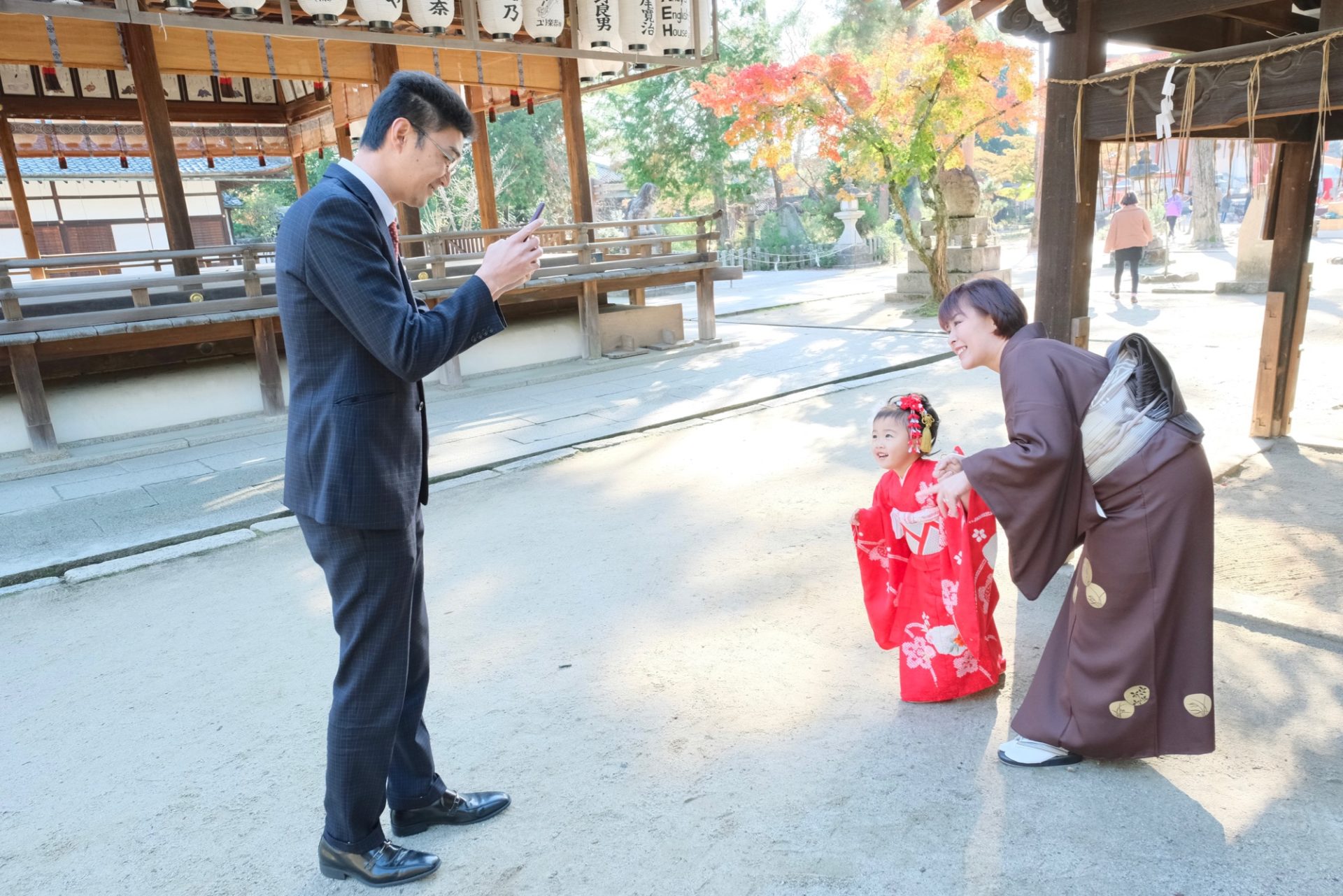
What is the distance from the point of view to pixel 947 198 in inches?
526

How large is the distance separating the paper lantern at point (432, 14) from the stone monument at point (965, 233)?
24.8 ft

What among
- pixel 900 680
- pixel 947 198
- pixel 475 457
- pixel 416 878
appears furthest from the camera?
pixel 947 198

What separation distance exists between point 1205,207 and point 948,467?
76.5 ft

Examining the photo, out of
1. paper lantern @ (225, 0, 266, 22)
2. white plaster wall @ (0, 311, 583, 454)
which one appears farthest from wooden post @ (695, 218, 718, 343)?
paper lantern @ (225, 0, 266, 22)

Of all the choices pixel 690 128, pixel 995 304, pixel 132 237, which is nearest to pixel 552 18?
pixel 995 304

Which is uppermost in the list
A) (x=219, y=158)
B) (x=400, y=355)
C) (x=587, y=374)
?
(x=219, y=158)

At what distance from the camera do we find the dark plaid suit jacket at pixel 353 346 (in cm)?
179

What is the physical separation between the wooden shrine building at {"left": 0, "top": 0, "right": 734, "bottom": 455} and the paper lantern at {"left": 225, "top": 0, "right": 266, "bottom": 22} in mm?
22

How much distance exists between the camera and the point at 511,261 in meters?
1.90

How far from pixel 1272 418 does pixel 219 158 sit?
50.7 ft

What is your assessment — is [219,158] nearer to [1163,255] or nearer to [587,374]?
[587,374]

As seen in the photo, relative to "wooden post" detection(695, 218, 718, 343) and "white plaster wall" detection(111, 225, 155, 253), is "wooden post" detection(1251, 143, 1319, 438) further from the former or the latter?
"white plaster wall" detection(111, 225, 155, 253)

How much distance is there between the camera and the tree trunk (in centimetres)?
2075

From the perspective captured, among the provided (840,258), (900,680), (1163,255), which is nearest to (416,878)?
(900,680)
